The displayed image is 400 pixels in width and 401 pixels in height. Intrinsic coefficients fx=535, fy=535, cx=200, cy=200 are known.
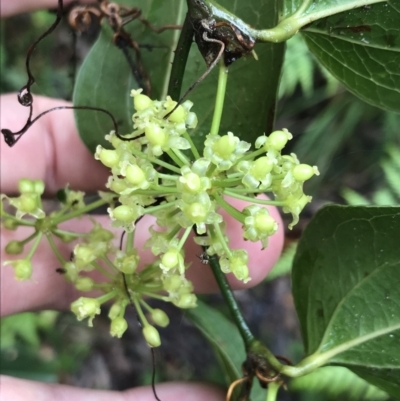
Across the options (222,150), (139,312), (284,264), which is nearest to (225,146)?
(222,150)

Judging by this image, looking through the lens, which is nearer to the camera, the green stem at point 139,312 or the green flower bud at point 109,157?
the green flower bud at point 109,157

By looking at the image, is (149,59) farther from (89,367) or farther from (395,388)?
(89,367)

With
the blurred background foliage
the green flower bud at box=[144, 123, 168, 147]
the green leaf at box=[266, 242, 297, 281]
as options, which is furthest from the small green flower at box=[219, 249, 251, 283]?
the blurred background foliage

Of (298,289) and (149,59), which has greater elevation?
(149,59)

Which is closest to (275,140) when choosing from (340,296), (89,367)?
(340,296)

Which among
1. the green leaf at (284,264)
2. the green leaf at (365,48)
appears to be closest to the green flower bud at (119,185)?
the green leaf at (365,48)

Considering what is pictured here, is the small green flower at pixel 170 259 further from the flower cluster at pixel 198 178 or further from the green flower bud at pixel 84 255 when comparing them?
the green flower bud at pixel 84 255
